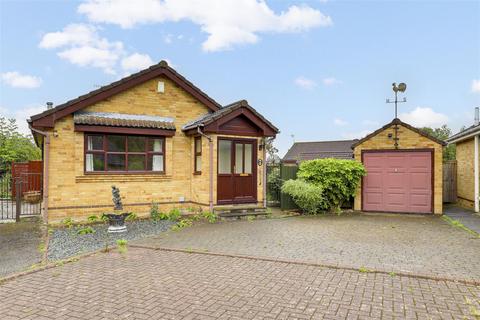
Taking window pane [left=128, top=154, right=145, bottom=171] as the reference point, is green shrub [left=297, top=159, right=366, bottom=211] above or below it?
below

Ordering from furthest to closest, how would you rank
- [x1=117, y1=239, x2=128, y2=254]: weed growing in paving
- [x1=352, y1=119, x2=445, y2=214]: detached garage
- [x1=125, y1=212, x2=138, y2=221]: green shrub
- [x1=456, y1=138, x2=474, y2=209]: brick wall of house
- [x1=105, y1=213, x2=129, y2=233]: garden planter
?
1. [x1=456, y1=138, x2=474, y2=209]: brick wall of house
2. [x1=352, y1=119, x2=445, y2=214]: detached garage
3. [x1=125, y1=212, x2=138, y2=221]: green shrub
4. [x1=105, y1=213, x2=129, y2=233]: garden planter
5. [x1=117, y1=239, x2=128, y2=254]: weed growing in paving

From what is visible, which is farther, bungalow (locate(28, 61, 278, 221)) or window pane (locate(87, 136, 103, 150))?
window pane (locate(87, 136, 103, 150))

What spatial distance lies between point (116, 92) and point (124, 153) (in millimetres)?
2005

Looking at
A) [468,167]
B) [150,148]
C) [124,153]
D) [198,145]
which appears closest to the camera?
[124,153]

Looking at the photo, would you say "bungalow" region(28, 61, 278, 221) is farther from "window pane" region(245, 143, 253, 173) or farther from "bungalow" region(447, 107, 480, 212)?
"bungalow" region(447, 107, 480, 212)

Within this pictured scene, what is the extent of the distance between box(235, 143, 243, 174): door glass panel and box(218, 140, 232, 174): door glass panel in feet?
0.80

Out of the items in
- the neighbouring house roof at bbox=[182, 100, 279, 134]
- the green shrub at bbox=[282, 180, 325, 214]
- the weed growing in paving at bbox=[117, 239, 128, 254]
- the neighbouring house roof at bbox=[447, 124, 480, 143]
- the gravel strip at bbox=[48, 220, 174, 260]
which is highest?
the neighbouring house roof at bbox=[182, 100, 279, 134]

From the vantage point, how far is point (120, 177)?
11.3 metres

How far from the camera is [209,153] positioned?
38.7 feet

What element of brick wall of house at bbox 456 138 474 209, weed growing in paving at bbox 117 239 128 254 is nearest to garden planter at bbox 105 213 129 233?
weed growing in paving at bbox 117 239 128 254

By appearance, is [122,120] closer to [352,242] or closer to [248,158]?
[248,158]

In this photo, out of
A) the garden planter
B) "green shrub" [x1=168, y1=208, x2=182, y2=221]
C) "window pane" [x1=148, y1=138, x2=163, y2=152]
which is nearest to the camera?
the garden planter

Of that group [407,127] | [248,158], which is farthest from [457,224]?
[248,158]

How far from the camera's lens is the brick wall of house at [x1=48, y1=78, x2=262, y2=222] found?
412 inches
